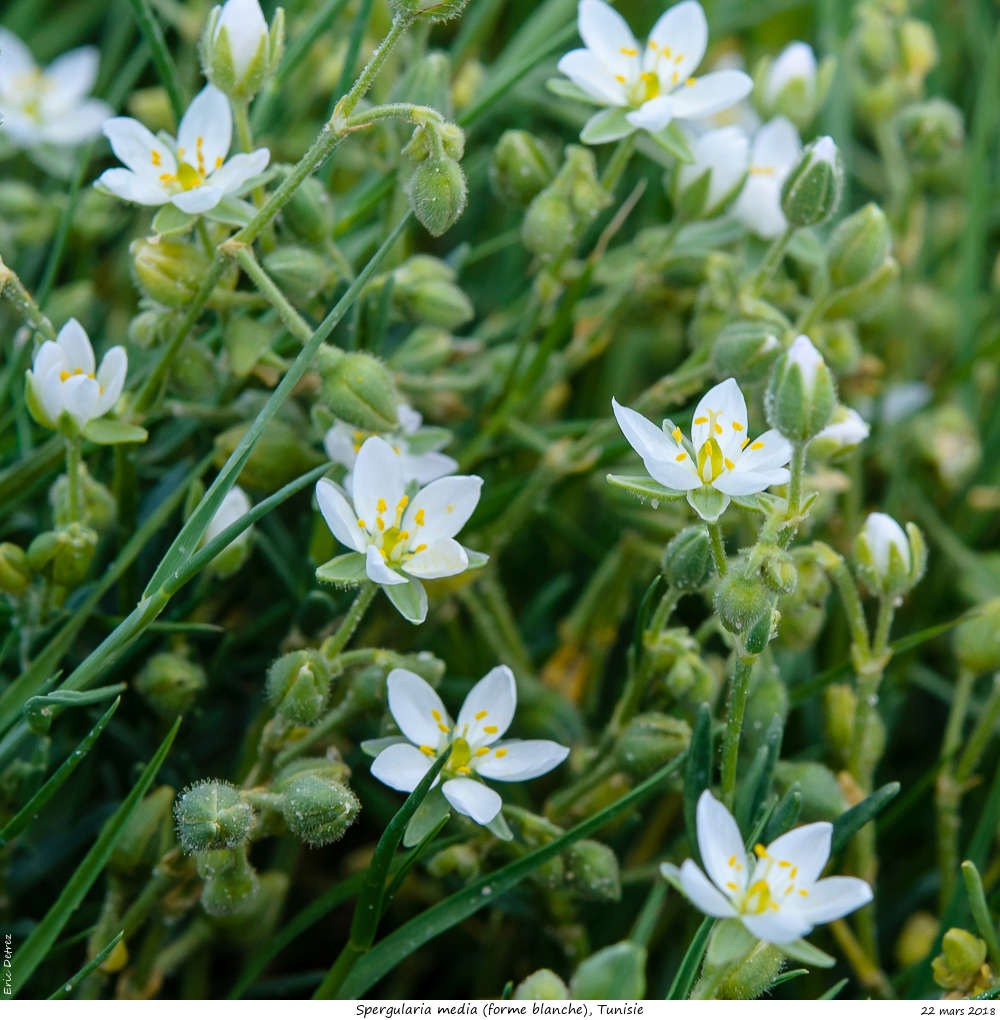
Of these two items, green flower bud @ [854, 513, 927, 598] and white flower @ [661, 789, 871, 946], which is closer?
white flower @ [661, 789, 871, 946]

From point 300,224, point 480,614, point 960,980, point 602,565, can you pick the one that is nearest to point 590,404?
point 602,565

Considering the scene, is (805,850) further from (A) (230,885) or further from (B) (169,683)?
(B) (169,683)

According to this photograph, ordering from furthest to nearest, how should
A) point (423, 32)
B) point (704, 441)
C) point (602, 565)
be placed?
point (602, 565), point (423, 32), point (704, 441)

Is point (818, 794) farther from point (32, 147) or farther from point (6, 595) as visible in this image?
point (32, 147)

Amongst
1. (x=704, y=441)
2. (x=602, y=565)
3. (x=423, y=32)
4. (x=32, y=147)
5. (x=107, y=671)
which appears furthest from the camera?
(x=32, y=147)

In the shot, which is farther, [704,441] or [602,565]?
[602,565]

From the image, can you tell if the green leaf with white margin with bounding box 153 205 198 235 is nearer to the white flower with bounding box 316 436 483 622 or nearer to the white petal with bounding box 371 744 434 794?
the white flower with bounding box 316 436 483 622

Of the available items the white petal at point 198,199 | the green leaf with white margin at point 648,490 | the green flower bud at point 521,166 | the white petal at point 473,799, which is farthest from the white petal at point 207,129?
the white petal at point 473,799

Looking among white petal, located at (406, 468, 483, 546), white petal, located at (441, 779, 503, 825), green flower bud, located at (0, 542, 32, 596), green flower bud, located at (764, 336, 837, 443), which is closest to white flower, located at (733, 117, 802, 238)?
green flower bud, located at (764, 336, 837, 443)
